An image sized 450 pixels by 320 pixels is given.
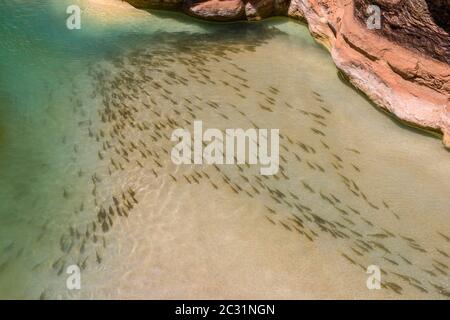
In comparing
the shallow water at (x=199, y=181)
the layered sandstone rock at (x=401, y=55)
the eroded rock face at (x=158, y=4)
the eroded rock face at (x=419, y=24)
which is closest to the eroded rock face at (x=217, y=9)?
the eroded rock face at (x=158, y=4)

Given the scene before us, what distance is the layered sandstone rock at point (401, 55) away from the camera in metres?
9.29

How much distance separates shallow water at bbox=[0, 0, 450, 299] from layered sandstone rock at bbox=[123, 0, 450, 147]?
40 cm

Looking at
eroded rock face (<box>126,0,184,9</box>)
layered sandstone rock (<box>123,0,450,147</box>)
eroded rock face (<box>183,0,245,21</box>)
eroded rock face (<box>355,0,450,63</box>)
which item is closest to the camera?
eroded rock face (<box>355,0,450,63</box>)

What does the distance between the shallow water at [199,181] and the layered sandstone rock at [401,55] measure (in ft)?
1.31

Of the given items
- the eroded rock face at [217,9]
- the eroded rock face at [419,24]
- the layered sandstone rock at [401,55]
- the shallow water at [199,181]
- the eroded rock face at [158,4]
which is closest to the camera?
the shallow water at [199,181]

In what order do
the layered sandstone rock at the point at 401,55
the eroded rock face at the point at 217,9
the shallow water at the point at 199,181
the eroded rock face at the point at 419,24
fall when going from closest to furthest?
the shallow water at the point at 199,181, the eroded rock face at the point at 419,24, the layered sandstone rock at the point at 401,55, the eroded rock face at the point at 217,9

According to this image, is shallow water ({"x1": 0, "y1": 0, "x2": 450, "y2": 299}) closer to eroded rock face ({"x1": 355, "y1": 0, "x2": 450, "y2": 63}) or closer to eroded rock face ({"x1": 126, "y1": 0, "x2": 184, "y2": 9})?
eroded rock face ({"x1": 126, "y1": 0, "x2": 184, "y2": 9})

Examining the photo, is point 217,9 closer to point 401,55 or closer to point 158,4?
point 158,4

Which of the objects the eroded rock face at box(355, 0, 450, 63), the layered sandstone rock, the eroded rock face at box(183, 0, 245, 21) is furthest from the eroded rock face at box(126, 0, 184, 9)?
the eroded rock face at box(355, 0, 450, 63)

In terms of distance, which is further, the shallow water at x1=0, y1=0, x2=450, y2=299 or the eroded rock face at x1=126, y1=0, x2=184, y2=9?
the eroded rock face at x1=126, y1=0, x2=184, y2=9

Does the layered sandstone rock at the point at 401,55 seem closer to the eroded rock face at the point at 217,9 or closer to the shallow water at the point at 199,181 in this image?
the shallow water at the point at 199,181

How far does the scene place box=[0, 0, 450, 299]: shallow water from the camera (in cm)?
726
